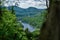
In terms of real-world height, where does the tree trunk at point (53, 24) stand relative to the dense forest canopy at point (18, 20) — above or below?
above

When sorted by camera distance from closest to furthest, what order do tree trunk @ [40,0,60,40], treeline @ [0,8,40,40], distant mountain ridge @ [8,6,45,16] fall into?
tree trunk @ [40,0,60,40]
treeline @ [0,8,40,40]
distant mountain ridge @ [8,6,45,16]

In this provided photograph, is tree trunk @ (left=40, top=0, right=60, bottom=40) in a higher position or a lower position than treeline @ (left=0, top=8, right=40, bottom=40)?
higher

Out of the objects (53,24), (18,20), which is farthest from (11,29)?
(53,24)

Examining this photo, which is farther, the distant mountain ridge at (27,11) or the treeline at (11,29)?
the distant mountain ridge at (27,11)

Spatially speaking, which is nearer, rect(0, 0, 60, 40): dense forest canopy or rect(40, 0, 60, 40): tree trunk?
rect(40, 0, 60, 40): tree trunk

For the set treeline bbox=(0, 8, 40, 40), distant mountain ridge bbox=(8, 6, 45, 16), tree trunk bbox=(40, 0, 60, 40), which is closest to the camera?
tree trunk bbox=(40, 0, 60, 40)

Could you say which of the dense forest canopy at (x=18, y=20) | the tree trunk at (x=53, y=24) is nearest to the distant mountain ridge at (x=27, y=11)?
the dense forest canopy at (x=18, y=20)

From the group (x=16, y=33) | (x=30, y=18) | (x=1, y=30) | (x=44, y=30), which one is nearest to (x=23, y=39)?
(x=16, y=33)

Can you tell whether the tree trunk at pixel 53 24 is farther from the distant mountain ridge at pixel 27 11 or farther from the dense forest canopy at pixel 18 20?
the distant mountain ridge at pixel 27 11

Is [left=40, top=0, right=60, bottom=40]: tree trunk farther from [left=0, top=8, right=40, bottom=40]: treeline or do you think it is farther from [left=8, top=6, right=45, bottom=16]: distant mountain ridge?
[left=8, top=6, right=45, bottom=16]: distant mountain ridge

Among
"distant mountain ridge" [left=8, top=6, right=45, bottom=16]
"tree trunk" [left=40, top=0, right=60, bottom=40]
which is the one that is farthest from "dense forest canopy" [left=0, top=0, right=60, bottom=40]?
"tree trunk" [left=40, top=0, right=60, bottom=40]

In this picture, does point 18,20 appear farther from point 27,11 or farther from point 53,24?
point 53,24

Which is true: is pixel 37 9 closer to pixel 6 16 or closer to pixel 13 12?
pixel 13 12

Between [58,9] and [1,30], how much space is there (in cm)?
258
